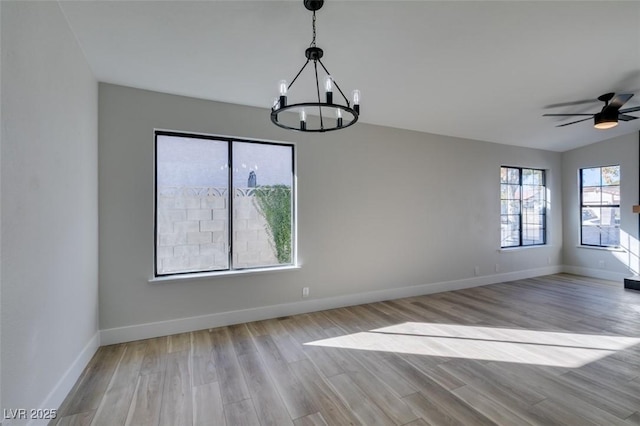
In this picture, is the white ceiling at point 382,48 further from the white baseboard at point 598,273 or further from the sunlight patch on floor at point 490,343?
the white baseboard at point 598,273

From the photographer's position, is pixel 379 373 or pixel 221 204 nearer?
pixel 379 373

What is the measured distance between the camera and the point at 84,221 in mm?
2551

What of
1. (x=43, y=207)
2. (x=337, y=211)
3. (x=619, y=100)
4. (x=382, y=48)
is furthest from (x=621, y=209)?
(x=43, y=207)

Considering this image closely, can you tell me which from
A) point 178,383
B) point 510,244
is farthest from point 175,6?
point 510,244

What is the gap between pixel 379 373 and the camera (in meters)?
2.45

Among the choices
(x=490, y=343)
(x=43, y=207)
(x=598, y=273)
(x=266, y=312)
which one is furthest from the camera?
(x=598, y=273)

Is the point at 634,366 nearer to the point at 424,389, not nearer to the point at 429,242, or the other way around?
the point at 424,389

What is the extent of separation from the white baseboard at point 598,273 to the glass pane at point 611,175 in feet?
6.08

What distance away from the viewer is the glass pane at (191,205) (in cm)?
328

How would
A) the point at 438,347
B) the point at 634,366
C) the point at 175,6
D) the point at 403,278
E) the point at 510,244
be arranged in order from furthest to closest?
1. the point at 510,244
2. the point at 403,278
3. the point at 438,347
4. the point at 634,366
5. the point at 175,6

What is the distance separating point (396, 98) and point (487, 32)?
1.24m

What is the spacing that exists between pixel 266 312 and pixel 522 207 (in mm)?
5824

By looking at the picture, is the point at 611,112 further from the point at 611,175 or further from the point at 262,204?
the point at 262,204

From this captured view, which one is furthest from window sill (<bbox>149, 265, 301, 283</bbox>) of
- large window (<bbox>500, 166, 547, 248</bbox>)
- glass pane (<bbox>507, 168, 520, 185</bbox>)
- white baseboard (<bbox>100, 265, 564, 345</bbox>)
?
glass pane (<bbox>507, 168, 520, 185</bbox>)
